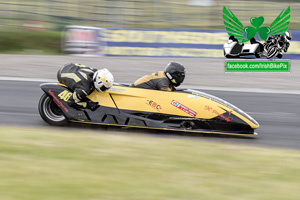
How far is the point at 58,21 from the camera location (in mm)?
20938

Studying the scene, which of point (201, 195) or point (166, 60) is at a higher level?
point (166, 60)

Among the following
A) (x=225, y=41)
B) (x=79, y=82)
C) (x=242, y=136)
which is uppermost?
(x=225, y=41)

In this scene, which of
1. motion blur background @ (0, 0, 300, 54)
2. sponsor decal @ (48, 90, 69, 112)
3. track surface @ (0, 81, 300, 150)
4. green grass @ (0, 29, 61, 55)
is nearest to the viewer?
track surface @ (0, 81, 300, 150)

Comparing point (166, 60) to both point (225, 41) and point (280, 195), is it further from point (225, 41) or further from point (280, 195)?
point (280, 195)

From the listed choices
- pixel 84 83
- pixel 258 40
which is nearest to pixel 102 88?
pixel 84 83

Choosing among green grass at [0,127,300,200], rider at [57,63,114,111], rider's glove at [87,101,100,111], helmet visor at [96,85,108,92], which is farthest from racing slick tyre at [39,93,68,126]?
green grass at [0,127,300,200]

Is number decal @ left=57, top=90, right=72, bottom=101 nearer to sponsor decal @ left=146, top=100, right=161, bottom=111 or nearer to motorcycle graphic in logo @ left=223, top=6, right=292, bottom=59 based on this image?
sponsor decal @ left=146, top=100, right=161, bottom=111

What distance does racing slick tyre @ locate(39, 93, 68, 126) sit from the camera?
338 inches

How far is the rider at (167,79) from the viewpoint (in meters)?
8.24

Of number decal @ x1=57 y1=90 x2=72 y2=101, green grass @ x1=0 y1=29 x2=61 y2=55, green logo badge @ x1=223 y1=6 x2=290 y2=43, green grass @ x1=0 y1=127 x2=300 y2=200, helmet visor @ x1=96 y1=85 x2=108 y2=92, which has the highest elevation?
green logo badge @ x1=223 y1=6 x2=290 y2=43

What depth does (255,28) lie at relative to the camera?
18547 millimetres

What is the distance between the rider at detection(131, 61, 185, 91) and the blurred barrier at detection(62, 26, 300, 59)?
9.94 meters

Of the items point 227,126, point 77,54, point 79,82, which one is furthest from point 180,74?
point 77,54

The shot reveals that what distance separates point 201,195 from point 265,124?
5071 millimetres
